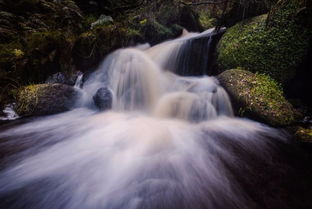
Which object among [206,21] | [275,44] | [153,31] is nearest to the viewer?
[275,44]

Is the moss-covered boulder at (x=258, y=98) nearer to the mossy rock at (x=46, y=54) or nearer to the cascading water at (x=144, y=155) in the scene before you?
the cascading water at (x=144, y=155)

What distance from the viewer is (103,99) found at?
527cm

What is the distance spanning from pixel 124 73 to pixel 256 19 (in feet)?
13.8

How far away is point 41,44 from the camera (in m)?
5.70

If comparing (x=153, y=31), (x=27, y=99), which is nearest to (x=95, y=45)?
(x=153, y=31)

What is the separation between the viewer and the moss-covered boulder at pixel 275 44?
199 inches

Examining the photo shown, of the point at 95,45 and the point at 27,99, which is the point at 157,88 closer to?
the point at 95,45

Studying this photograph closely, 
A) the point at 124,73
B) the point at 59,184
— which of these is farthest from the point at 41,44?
the point at 59,184

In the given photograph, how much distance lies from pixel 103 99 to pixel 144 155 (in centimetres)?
253

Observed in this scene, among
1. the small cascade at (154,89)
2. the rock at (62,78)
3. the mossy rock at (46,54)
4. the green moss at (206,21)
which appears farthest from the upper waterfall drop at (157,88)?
the green moss at (206,21)

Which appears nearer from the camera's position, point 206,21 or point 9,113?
point 9,113

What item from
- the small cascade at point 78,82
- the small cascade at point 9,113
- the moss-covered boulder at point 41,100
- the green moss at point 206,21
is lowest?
the small cascade at point 9,113

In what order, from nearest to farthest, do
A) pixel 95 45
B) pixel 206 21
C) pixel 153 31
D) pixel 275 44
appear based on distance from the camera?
1. pixel 275 44
2. pixel 95 45
3. pixel 153 31
4. pixel 206 21

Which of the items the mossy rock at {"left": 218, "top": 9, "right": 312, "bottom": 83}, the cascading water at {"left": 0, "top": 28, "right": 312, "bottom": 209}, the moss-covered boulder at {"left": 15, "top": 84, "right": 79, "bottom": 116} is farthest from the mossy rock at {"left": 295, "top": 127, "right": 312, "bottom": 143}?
the moss-covered boulder at {"left": 15, "top": 84, "right": 79, "bottom": 116}
